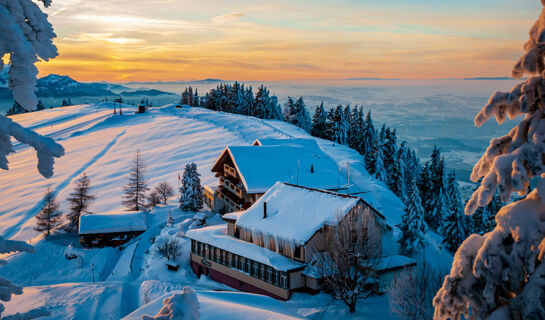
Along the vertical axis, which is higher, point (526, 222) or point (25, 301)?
point (526, 222)

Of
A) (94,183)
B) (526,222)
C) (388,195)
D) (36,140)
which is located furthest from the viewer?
(94,183)

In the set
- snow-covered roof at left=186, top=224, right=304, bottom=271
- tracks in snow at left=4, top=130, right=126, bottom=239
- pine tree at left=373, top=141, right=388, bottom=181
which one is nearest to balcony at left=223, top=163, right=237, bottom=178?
snow-covered roof at left=186, top=224, right=304, bottom=271

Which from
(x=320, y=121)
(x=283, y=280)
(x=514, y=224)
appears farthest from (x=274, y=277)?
(x=320, y=121)

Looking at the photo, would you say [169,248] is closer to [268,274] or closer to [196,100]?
[268,274]

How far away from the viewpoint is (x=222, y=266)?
98.0 ft

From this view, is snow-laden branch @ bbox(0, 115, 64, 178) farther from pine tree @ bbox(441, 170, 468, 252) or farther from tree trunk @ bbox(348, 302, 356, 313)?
pine tree @ bbox(441, 170, 468, 252)

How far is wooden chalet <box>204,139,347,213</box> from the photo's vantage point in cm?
3976

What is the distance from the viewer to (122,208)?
5519cm

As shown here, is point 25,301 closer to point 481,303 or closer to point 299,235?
point 299,235

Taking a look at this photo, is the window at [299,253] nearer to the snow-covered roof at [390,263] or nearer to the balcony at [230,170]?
the snow-covered roof at [390,263]

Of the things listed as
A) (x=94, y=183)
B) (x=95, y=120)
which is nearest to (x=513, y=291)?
(x=94, y=183)

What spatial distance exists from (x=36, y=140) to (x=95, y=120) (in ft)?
406

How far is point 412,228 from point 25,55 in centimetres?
3966

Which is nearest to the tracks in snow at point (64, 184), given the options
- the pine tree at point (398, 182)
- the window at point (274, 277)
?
the window at point (274, 277)
